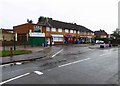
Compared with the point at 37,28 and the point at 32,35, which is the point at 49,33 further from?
the point at 32,35

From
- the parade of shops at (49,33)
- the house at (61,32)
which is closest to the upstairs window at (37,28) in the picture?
the parade of shops at (49,33)

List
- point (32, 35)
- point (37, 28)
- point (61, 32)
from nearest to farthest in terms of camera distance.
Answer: point (32, 35)
point (37, 28)
point (61, 32)

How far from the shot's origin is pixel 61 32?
52812mm

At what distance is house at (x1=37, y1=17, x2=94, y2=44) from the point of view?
48375 mm

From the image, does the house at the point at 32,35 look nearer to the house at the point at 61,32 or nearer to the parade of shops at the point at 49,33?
the parade of shops at the point at 49,33

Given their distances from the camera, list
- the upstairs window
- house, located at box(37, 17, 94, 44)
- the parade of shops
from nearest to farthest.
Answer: the parade of shops → the upstairs window → house, located at box(37, 17, 94, 44)

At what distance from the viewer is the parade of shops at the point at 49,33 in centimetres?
4112

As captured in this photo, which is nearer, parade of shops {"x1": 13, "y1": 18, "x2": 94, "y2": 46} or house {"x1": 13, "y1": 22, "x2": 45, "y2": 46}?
house {"x1": 13, "y1": 22, "x2": 45, "y2": 46}

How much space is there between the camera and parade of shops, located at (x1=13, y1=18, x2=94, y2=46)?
41.1 m

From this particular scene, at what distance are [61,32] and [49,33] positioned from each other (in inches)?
240

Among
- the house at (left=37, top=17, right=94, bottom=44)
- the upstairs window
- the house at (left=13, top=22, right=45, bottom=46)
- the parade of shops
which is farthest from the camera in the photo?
the house at (left=37, top=17, right=94, bottom=44)

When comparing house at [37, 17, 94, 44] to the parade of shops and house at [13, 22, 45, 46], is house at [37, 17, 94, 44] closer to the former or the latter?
the parade of shops

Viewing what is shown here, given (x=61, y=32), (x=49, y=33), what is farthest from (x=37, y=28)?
(x=61, y=32)

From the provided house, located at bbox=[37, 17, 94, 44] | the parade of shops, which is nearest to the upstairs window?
the parade of shops
